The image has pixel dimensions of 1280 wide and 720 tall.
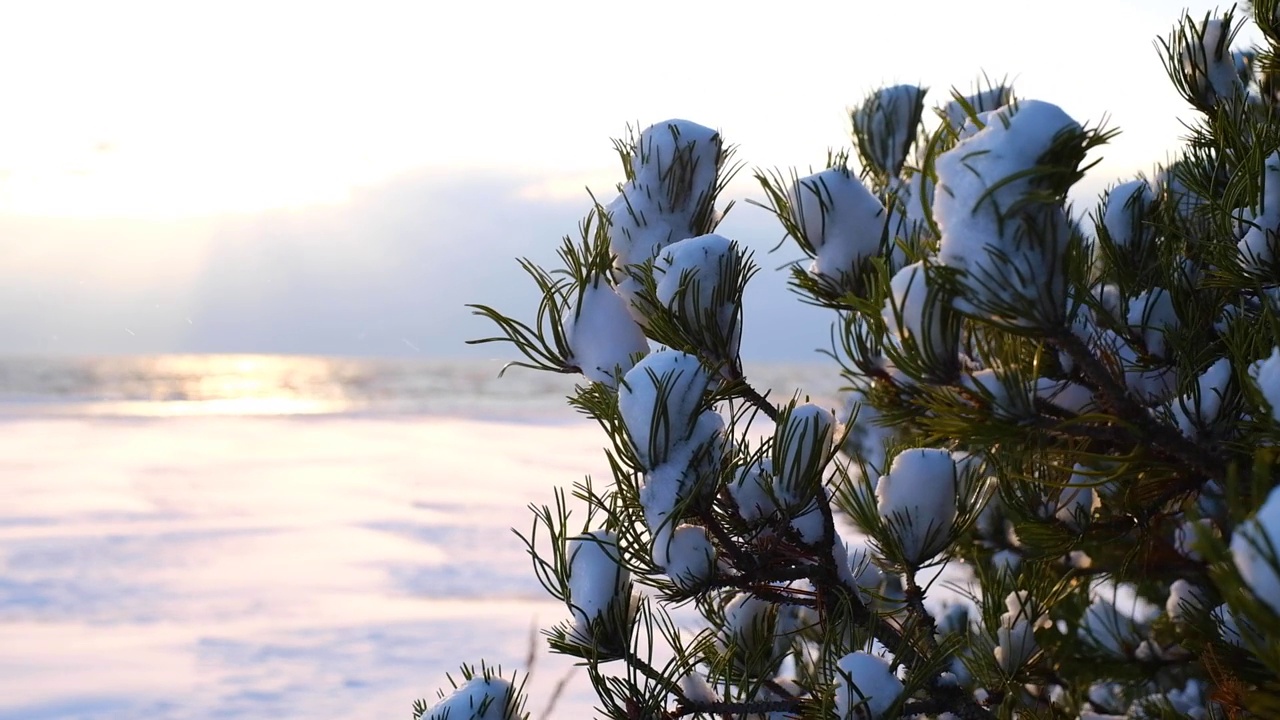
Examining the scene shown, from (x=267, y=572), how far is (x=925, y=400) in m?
9.20

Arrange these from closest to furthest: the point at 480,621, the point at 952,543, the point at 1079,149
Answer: the point at 1079,149 → the point at 952,543 → the point at 480,621

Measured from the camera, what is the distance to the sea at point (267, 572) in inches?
259

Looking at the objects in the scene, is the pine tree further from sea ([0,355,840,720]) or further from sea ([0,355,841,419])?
sea ([0,355,841,419])

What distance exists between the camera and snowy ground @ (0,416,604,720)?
6586 millimetres

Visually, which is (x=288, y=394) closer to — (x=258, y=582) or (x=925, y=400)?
(x=258, y=582)

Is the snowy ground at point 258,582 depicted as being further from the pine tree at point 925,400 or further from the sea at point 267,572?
the pine tree at point 925,400

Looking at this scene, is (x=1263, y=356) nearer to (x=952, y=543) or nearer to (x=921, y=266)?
(x=952, y=543)

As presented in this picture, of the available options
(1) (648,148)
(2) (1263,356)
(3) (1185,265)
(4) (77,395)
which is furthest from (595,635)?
(4) (77,395)

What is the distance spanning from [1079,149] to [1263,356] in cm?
65

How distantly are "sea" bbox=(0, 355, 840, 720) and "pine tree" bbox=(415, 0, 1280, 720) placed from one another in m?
0.28

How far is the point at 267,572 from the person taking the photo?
9.37 m

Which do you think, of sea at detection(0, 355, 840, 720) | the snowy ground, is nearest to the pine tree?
sea at detection(0, 355, 840, 720)

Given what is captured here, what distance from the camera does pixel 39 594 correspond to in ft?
27.8

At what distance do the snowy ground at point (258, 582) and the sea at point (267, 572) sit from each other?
2 cm
